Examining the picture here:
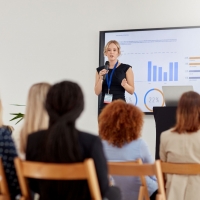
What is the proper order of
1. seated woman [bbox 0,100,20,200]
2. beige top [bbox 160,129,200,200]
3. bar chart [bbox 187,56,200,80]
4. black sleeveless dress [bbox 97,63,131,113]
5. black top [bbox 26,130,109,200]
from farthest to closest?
1. bar chart [bbox 187,56,200,80]
2. black sleeveless dress [bbox 97,63,131,113]
3. beige top [bbox 160,129,200,200]
4. seated woman [bbox 0,100,20,200]
5. black top [bbox 26,130,109,200]

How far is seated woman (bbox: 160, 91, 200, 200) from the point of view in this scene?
2.56m

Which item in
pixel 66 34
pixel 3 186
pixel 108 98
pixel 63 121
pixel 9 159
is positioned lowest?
pixel 3 186

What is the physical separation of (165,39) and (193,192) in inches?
123

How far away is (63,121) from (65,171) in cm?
24

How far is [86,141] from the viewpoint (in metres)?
1.95

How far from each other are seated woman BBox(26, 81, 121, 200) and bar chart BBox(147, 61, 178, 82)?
11.5 ft

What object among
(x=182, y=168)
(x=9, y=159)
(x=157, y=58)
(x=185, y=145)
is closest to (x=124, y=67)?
(x=157, y=58)

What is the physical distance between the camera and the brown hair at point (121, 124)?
8.68ft

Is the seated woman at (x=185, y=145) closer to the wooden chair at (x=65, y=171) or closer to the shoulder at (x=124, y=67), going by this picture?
the wooden chair at (x=65, y=171)

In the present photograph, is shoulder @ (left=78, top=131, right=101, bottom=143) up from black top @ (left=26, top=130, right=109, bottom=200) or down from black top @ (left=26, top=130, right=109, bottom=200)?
up

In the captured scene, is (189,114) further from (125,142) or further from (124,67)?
(124,67)

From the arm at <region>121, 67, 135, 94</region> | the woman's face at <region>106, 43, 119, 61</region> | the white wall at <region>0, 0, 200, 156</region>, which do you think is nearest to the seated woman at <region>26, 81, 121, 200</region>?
the arm at <region>121, 67, 135, 94</region>

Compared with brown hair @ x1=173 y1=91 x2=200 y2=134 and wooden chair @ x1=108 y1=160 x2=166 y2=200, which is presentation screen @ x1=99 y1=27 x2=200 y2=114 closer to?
brown hair @ x1=173 y1=91 x2=200 y2=134

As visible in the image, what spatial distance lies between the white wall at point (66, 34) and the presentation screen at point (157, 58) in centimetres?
12
